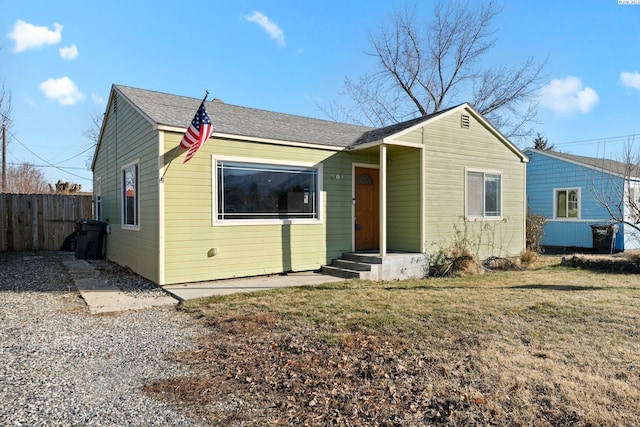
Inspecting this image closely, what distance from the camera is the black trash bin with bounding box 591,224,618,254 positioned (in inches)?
517

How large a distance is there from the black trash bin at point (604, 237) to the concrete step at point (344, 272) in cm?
992

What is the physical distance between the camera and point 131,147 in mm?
9062

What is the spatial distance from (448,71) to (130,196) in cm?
2072

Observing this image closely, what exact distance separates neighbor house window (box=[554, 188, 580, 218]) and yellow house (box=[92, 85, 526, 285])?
4859 millimetres

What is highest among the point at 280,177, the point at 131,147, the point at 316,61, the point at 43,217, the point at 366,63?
the point at 366,63

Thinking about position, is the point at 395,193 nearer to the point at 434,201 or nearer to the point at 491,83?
the point at 434,201

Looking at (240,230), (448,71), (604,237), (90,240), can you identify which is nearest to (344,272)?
(240,230)

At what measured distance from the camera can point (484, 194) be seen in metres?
10.7

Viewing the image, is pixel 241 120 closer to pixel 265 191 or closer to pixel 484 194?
pixel 265 191

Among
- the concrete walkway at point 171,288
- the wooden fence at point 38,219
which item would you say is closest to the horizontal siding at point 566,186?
the concrete walkway at point 171,288

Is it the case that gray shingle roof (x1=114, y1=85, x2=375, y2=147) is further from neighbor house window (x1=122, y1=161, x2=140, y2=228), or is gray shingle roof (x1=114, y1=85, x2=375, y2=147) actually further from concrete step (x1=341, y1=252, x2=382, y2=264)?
concrete step (x1=341, y1=252, x2=382, y2=264)

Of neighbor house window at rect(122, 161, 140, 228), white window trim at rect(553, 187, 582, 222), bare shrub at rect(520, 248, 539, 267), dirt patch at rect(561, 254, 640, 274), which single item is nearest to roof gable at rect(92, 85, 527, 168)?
neighbor house window at rect(122, 161, 140, 228)

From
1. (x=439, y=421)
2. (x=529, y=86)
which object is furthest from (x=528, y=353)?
(x=529, y=86)

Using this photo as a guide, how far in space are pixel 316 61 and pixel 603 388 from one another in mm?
15802
